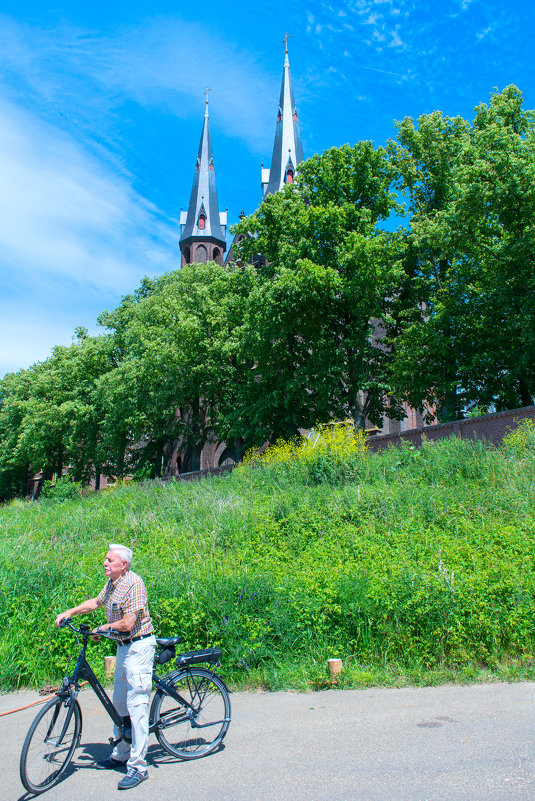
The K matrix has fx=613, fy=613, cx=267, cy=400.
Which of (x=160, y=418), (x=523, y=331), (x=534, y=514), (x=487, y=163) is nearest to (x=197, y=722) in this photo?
(x=534, y=514)

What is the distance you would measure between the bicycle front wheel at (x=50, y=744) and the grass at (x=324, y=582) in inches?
90.3

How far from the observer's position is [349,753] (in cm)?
496

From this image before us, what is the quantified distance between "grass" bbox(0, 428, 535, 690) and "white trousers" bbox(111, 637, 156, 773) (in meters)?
2.13

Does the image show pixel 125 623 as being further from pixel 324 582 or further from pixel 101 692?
pixel 324 582

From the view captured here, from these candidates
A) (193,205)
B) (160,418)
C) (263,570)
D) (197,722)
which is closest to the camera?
(197,722)

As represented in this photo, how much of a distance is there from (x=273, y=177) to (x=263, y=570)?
150ft

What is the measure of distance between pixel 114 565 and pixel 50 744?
4.78 feet

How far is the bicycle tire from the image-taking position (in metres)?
5.22

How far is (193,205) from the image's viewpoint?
60125 mm

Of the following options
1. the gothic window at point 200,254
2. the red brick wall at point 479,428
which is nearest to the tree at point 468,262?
the red brick wall at point 479,428

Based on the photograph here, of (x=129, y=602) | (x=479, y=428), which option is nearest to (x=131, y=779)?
(x=129, y=602)

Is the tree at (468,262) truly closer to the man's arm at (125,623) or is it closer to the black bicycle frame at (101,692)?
the black bicycle frame at (101,692)

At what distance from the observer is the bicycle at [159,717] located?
4.79 metres

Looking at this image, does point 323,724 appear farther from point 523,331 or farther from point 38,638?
point 523,331
